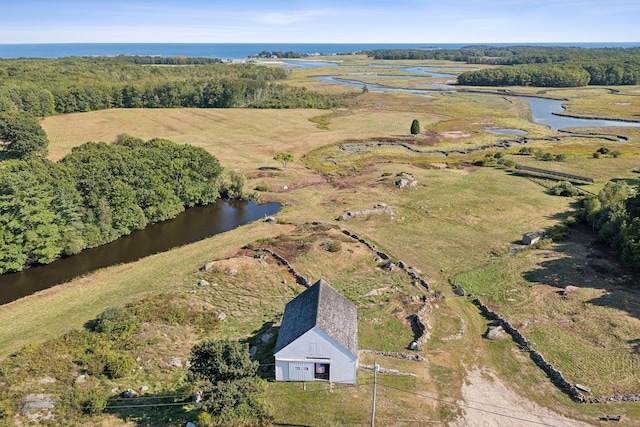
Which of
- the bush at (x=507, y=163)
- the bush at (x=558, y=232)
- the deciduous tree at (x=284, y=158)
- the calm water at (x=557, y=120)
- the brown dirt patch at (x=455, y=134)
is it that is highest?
the calm water at (x=557, y=120)

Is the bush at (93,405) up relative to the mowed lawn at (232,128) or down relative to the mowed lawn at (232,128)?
down

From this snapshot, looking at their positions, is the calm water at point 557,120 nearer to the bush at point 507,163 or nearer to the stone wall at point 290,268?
the bush at point 507,163

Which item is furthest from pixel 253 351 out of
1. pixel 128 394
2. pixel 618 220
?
pixel 618 220

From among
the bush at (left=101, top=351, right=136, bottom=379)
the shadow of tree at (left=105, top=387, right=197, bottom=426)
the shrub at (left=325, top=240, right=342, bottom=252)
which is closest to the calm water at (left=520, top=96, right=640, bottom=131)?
the shrub at (left=325, top=240, right=342, bottom=252)

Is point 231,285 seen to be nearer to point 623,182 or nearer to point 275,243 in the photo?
point 275,243

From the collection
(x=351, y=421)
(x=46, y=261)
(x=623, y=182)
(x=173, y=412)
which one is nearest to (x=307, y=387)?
(x=351, y=421)

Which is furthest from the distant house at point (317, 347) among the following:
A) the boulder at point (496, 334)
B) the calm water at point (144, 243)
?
the calm water at point (144, 243)
